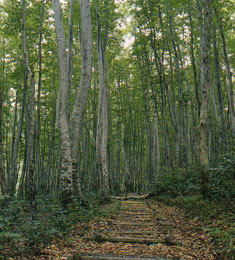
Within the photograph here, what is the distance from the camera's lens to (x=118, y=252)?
179 inches

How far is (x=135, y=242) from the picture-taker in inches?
208

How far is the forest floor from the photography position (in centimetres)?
443

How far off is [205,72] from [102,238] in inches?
250

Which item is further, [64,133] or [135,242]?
[64,133]

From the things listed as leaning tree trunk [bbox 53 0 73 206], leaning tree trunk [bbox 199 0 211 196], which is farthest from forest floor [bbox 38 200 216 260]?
leaning tree trunk [bbox 199 0 211 196]

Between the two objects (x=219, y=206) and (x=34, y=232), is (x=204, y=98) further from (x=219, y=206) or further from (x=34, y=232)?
(x=34, y=232)

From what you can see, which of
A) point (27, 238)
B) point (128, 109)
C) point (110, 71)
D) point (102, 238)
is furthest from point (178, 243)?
point (128, 109)

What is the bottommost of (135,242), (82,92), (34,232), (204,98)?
(135,242)

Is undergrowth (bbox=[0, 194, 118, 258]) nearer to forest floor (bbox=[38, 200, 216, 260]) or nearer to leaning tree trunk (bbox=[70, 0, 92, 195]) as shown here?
forest floor (bbox=[38, 200, 216, 260])

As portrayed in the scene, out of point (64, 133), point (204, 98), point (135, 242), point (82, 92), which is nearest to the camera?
point (135, 242)

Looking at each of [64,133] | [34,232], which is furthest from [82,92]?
[34,232]

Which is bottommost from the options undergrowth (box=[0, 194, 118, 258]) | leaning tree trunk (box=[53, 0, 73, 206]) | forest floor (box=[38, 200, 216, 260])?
forest floor (box=[38, 200, 216, 260])

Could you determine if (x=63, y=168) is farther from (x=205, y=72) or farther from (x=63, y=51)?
(x=205, y=72)

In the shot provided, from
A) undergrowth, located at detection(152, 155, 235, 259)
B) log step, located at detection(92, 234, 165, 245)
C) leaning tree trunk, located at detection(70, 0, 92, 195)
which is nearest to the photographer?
undergrowth, located at detection(152, 155, 235, 259)
